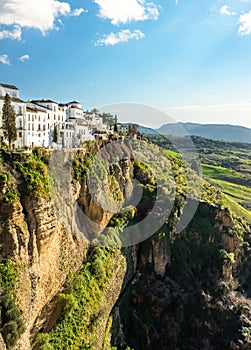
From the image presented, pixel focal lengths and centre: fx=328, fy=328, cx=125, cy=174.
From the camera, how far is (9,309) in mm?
16016

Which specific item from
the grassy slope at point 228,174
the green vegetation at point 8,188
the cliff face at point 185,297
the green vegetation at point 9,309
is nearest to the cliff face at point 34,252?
the green vegetation at point 8,188

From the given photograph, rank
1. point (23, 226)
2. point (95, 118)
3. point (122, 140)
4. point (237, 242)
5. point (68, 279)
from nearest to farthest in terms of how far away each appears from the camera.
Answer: point (23, 226), point (68, 279), point (122, 140), point (237, 242), point (95, 118)

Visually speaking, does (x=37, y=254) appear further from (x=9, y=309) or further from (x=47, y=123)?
(x=47, y=123)

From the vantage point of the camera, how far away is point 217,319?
35.4 metres

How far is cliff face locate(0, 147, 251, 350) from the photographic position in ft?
61.8

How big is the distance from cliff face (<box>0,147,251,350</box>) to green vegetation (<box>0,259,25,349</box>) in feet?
0.65

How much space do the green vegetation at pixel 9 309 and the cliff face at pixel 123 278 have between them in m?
0.20

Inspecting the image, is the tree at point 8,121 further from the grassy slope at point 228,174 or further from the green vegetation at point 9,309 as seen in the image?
the grassy slope at point 228,174

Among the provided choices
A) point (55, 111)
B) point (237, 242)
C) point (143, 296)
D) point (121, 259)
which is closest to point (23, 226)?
point (121, 259)

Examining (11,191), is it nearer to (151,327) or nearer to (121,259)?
(121,259)

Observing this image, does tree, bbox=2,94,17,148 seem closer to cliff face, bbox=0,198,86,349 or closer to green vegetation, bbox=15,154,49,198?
green vegetation, bbox=15,154,49,198

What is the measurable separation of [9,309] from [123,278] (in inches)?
642

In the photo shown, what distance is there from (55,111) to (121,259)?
729 inches

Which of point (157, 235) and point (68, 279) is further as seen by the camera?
point (157, 235)
